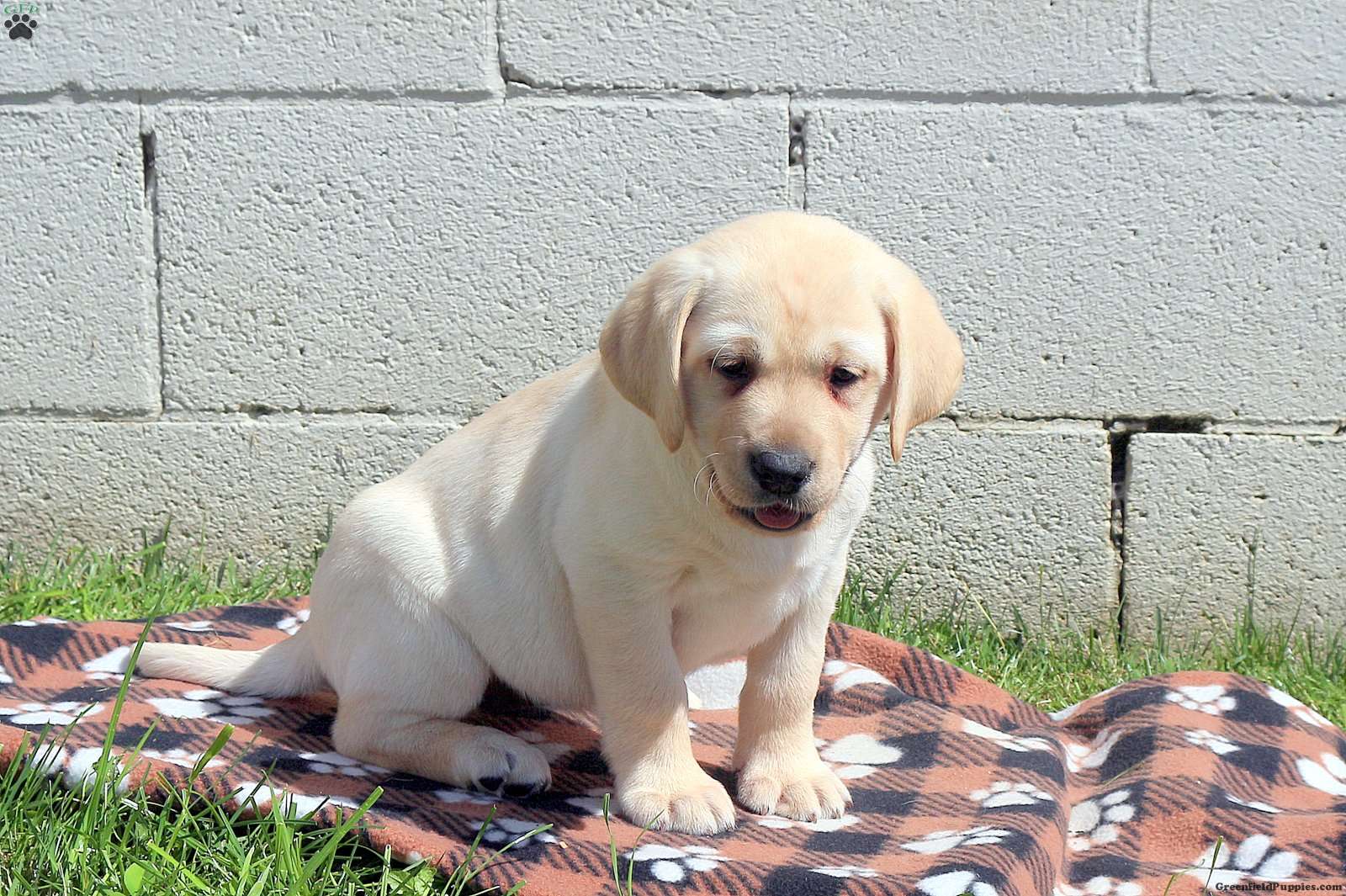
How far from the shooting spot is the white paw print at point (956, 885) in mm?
2336

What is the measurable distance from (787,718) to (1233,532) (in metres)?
2.22

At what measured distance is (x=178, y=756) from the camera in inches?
107

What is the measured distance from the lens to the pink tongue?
2.46 metres

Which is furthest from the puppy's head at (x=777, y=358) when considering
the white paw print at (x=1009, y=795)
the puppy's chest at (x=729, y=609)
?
the white paw print at (x=1009, y=795)

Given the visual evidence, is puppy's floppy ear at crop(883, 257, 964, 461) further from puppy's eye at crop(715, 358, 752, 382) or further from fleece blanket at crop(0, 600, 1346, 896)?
fleece blanket at crop(0, 600, 1346, 896)

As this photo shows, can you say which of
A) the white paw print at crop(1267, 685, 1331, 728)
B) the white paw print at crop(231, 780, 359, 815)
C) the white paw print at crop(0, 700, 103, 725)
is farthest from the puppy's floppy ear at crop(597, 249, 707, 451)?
the white paw print at crop(1267, 685, 1331, 728)

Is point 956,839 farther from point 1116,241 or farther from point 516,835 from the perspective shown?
point 1116,241

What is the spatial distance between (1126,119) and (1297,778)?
6.95 feet

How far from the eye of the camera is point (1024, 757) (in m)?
3.25

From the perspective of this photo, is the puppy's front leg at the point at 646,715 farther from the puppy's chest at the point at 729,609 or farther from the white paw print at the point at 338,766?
the white paw print at the point at 338,766

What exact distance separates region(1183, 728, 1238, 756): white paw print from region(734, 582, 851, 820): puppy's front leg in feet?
3.47

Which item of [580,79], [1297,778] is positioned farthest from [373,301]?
[1297,778]

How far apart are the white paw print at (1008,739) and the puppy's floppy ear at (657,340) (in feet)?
4.72

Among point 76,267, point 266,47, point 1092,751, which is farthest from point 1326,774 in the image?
point 76,267
